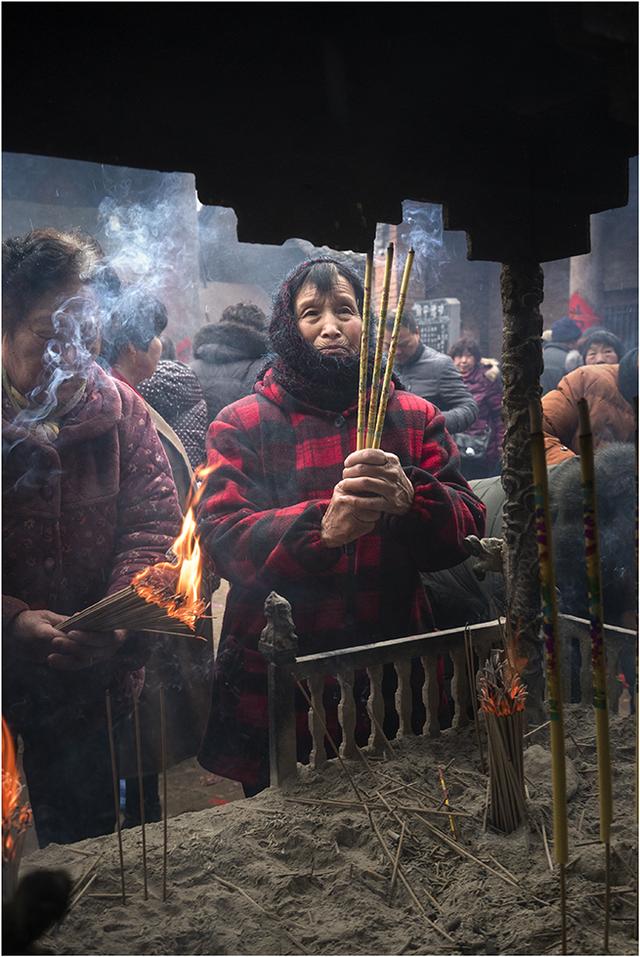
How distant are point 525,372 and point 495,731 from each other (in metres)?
1.96

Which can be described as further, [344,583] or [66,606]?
[344,583]

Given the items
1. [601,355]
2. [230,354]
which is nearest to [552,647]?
[230,354]

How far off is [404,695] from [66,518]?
1993 millimetres

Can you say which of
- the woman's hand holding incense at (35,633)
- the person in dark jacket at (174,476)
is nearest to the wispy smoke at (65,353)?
the person in dark jacket at (174,476)

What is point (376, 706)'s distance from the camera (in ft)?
13.9

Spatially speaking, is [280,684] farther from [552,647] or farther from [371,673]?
[552,647]

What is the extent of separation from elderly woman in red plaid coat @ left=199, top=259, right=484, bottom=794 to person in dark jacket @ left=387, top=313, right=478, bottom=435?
167cm

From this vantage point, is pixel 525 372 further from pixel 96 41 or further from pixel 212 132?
pixel 96 41

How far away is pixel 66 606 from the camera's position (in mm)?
4031

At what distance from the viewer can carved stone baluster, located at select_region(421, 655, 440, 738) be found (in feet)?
14.5

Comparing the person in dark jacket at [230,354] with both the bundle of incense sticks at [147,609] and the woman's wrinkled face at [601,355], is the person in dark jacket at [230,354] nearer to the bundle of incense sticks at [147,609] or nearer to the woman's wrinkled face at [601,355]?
the bundle of incense sticks at [147,609]

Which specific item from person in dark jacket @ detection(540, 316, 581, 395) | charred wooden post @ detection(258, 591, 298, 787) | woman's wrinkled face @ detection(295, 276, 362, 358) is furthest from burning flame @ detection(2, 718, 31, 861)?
person in dark jacket @ detection(540, 316, 581, 395)

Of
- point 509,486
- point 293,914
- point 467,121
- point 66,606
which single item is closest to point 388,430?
point 509,486

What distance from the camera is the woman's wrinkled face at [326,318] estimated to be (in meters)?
4.45
